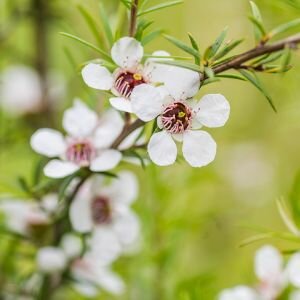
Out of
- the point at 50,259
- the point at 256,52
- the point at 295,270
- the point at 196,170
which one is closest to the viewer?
the point at 256,52

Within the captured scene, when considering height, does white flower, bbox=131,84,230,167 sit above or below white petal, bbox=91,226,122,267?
above

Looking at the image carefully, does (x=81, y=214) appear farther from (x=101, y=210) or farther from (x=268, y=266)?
(x=268, y=266)

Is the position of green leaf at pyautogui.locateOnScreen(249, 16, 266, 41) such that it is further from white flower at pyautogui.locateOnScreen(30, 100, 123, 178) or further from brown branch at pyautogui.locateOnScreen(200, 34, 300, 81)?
white flower at pyautogui.locateOnScreen(30, 100, 123, 178)

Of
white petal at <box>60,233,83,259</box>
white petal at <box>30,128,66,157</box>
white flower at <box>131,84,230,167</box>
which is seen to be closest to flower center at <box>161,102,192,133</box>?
white flower at <box>131,84,230,167</box>

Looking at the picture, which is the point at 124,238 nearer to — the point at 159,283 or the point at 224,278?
the point at 159,283

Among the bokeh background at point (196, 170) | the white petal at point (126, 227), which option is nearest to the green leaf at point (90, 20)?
the bokeh background at point (196, 170)

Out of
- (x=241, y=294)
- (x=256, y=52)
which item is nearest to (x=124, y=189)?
(x=241, y=294)
